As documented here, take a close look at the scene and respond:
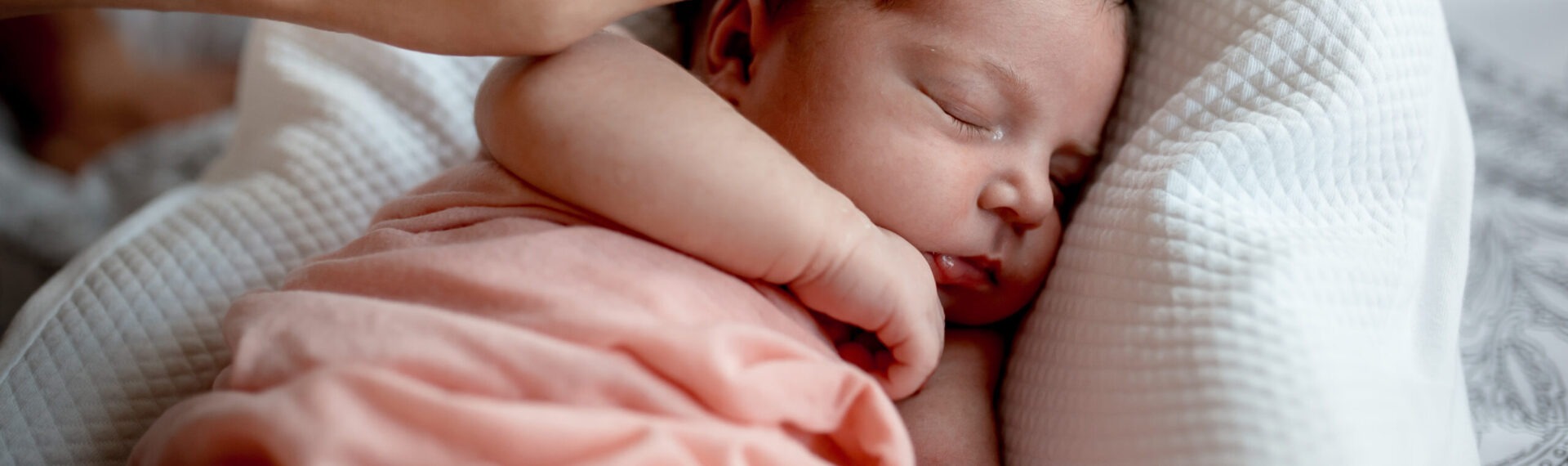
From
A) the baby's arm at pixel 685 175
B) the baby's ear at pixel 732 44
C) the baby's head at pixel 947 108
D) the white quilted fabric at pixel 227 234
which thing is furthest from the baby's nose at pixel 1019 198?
the white quilted fabric at pixel 227 234

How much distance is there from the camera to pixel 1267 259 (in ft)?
2.70

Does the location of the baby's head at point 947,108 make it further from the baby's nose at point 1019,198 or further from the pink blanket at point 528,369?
the pink blanket at point 528,369

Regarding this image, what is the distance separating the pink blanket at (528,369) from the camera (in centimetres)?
69

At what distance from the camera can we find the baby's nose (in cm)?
95

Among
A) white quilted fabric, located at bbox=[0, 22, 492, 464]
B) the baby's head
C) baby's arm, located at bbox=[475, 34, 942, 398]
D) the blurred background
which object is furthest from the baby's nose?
the blurred background

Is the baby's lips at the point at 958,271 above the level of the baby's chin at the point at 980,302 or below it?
above

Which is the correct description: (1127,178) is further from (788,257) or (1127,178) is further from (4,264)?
(4,264)

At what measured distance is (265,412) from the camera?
2.23ft

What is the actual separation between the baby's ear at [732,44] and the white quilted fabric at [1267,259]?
0.35 meters

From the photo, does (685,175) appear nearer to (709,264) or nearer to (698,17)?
(709,264)

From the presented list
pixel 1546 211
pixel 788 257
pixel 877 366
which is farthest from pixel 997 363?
pixel 1546 211

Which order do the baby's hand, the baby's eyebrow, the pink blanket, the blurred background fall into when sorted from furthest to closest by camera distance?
the blurred background < the baby's eyebrow < the baby's hand < the pink blanket

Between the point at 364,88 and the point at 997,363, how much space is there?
822 millimetres

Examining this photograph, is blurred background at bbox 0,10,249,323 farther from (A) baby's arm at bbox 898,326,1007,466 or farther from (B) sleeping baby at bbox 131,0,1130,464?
(A) baby's arm at bbox 898,326,1007,466
